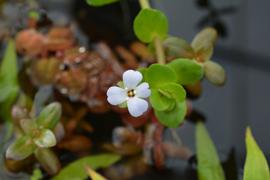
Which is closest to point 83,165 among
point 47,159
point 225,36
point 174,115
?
point 47,159

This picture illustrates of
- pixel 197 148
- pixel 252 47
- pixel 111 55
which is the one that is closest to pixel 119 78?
pixel 111 55

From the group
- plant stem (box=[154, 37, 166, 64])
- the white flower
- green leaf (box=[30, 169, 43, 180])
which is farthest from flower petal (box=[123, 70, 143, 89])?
green leaf (box=[30, 169, 43, 180])

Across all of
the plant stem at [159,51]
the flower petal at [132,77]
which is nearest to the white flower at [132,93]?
the flower petal at [132,77]

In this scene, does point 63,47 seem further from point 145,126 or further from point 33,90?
point 145,126

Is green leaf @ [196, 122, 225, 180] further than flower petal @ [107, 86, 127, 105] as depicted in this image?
Yes

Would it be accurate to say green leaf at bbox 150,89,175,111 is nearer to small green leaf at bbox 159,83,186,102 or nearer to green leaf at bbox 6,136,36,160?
small green leaf at bbox 159,83,186,102

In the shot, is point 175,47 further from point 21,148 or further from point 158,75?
point 21,148

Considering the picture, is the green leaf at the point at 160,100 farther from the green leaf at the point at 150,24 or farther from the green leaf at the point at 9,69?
the green leaf at the point at 9,69
